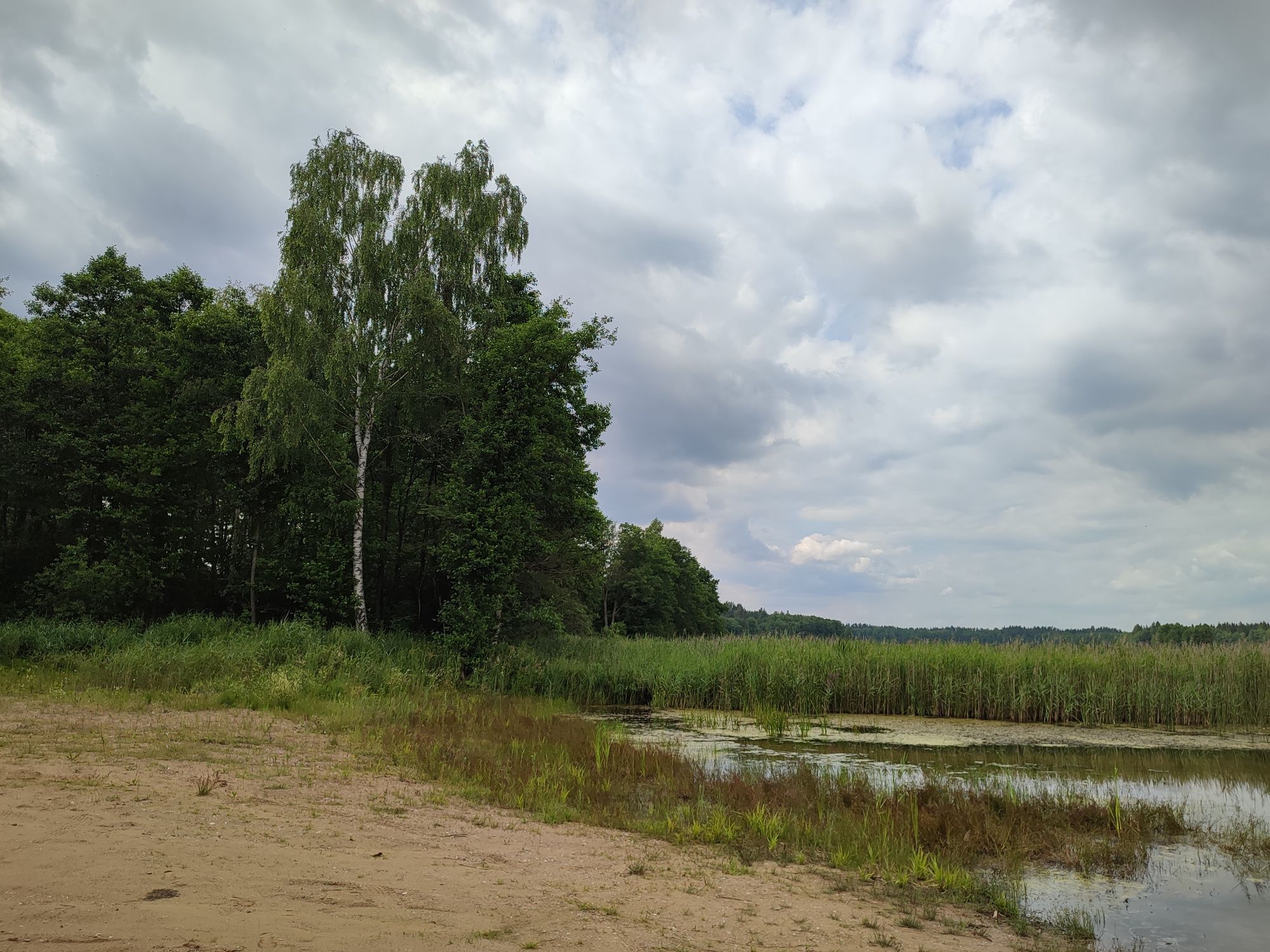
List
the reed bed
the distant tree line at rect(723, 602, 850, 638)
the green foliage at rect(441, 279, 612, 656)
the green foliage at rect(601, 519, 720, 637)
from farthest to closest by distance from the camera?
the distant tree line at rect(723, 602, 850, 638)
the green foliage at rect(601, 519, 720, 637)
the green foliage at rect(441, 279, 612, 656)
the reed bed

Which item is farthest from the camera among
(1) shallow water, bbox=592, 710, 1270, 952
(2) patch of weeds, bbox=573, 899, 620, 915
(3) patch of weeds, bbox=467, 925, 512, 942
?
(1) shallow water, bbox=592, 710, 1270, 952

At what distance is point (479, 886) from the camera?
543 centimetres

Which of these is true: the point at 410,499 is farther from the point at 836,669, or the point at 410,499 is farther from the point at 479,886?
the point at 479,886

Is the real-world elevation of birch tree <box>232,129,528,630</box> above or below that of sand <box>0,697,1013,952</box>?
above

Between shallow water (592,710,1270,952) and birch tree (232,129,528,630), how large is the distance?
12947 millimetres

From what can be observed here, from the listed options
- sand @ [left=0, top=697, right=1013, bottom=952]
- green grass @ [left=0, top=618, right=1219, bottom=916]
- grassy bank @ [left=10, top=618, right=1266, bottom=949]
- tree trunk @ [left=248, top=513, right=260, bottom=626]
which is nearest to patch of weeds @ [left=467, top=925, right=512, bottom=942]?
sand @ [left=0, top=697, right=1013, bottom=952]

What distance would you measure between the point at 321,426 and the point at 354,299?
15.1 ft

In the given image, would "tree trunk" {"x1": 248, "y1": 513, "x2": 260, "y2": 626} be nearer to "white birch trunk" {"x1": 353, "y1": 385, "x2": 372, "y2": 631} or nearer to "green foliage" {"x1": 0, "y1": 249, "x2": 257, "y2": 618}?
"green foliage" {"x1": 0, "y1": 249, "x2": 257, "y2": 618}

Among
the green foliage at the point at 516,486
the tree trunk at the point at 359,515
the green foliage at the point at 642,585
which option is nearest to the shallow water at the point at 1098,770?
the green foliage at the point at 516,486

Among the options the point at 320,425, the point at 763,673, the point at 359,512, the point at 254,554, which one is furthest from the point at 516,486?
the point at 254,554

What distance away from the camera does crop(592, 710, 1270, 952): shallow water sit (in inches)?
244

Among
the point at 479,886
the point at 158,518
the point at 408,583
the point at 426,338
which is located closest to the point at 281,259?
the point at 426,338

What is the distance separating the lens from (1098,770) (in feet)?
40.4

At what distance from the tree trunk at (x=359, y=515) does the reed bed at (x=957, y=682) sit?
5.70 meters
